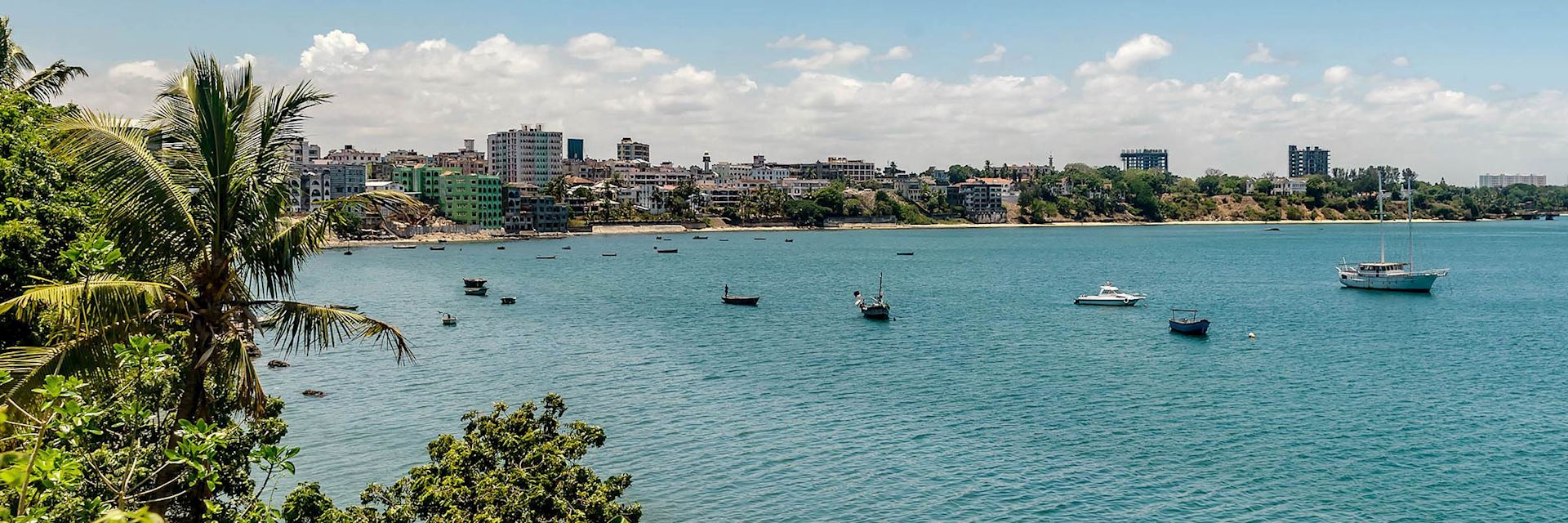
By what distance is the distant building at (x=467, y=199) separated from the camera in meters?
180

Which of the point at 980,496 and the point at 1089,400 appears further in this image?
the point at 1089,400

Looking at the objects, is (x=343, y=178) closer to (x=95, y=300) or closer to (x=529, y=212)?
(x=529, y=212)

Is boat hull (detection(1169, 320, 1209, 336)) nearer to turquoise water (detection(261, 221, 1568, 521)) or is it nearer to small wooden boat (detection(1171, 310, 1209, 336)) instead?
small wooden boat (detection(1171, 310, 1209, 336))

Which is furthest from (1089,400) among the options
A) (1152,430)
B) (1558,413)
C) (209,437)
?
(209,437)

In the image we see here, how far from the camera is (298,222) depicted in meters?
12.5

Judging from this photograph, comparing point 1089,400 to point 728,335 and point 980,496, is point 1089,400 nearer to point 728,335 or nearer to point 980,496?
point 980,496

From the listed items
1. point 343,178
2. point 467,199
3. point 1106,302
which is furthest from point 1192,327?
point 343,178

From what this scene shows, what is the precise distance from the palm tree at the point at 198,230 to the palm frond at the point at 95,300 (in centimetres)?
2

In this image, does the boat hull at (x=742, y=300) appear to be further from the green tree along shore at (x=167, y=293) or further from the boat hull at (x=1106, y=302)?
the green tree along shore at (x=167, y=293)

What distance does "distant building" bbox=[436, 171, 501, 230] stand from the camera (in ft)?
590

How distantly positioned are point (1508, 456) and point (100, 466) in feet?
109

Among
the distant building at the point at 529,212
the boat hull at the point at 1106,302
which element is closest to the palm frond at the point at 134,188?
the boat hull at the point at 1106,302

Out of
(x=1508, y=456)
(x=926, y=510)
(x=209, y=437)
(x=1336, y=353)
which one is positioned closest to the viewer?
(x=209, y=437)

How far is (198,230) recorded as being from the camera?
38.5 ft
